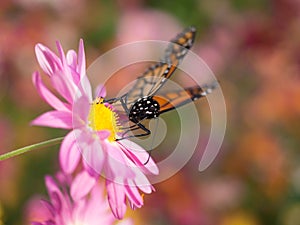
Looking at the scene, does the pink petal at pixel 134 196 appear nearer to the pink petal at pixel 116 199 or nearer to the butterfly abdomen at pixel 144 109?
the pink petal at pixel 116 199

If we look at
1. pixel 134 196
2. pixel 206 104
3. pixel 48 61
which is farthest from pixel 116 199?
pixel 206 104

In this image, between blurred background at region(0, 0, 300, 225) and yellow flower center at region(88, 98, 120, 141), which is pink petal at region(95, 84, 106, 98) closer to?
yellow flower center at region(88, 98, 120, 141)

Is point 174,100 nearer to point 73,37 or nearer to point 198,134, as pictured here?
point 198,134

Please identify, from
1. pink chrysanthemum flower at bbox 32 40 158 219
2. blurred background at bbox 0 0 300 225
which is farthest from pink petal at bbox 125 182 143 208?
blurred background at bbox 0 0 300 225

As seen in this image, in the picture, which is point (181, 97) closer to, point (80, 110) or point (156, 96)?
point (156, 96)

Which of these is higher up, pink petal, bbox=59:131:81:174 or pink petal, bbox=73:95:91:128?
pink petal, bbox=73:95:91:128

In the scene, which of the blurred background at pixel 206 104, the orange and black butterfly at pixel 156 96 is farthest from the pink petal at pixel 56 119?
the blurred background at pixel 206 104
